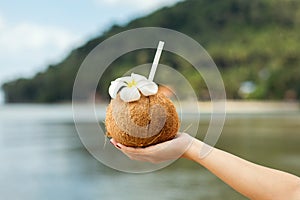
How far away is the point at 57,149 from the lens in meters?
16.3

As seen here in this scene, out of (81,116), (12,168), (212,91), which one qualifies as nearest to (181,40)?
(212,91)

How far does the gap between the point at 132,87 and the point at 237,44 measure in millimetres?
45977

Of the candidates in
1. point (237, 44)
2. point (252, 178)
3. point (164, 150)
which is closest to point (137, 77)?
point (164, 150)

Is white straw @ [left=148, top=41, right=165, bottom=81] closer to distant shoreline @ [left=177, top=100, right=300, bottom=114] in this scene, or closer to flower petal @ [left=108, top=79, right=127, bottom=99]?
flower petal @ [left=108, top=79, right=127, bottom=99]

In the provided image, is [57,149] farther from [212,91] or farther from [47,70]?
[47,70]

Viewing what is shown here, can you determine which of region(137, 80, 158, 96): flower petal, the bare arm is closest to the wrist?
the bare arm

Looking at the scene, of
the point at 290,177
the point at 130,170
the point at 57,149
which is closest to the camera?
the point at 290,177

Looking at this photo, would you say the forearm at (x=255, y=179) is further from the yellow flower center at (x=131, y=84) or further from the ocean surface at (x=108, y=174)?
the ocean surface at (x=108, y=174)

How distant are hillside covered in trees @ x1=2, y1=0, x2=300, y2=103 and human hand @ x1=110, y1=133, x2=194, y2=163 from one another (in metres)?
36.7

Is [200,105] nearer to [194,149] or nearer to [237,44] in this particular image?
[194,149]

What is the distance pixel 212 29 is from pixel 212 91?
49.9 meters

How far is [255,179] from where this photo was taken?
891 millimetres

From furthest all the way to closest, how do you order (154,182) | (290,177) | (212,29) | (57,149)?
(212,29)
(57,149)
(154,182)
(290,177)

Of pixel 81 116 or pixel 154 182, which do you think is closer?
pixel 81 116
